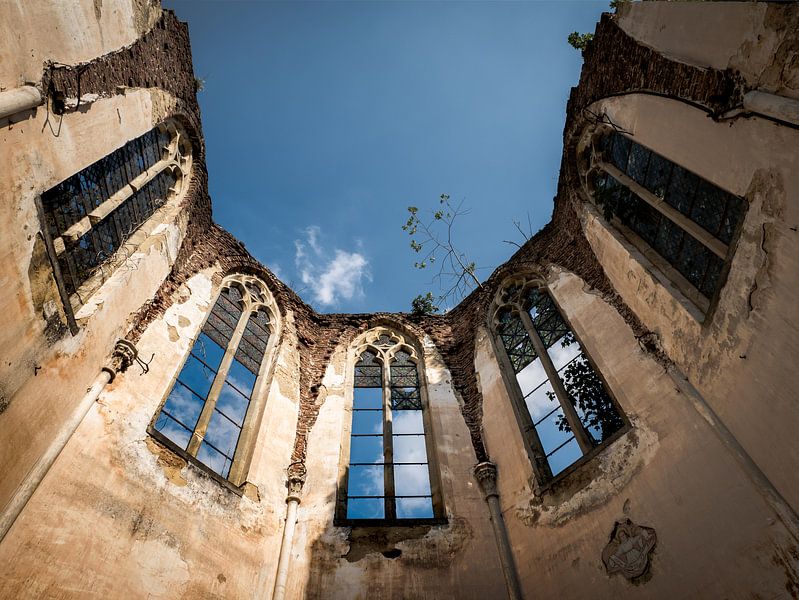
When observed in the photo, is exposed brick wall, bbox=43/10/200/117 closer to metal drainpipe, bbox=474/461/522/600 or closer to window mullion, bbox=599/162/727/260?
metal drainpipe, bbox=474/461/522/600

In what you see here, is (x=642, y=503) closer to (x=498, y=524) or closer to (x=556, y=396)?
(x=498, y=524)

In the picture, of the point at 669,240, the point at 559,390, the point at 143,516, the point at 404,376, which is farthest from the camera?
the point at 404,376

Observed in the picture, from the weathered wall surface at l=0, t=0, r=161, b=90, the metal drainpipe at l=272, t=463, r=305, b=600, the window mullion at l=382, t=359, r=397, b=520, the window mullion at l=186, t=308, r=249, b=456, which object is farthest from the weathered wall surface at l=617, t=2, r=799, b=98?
the window mullion at l=186, t=308, r=249, b=456

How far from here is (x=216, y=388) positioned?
8297 millimetres

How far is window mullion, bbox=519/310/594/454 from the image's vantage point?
732 centimetres

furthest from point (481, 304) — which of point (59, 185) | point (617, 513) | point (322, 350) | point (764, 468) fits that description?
point (59, 185)

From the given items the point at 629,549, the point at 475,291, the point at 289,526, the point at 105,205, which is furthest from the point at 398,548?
the point at 105,205

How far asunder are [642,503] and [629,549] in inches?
21.1

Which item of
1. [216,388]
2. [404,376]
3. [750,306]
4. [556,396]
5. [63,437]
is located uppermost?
[404,376]

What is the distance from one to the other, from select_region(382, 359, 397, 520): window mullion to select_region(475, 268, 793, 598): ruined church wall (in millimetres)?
1690

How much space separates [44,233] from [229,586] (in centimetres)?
468

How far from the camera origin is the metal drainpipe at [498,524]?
21.5 ft

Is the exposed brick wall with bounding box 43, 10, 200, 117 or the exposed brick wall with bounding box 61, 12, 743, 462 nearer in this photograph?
the exposed brick wall with bounding box 43, 10, 200, 117

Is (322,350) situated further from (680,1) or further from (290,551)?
(680,1)
